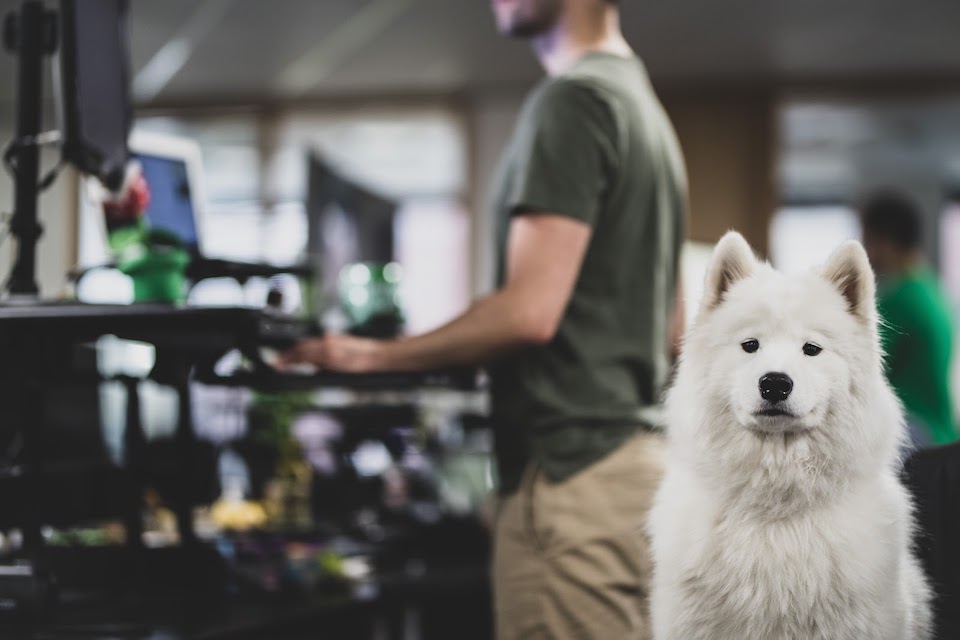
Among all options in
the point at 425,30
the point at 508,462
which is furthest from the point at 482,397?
the point at 508,462

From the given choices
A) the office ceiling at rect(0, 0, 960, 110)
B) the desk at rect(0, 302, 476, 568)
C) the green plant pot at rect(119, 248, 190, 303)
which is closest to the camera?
the desk at rect(0, 302, 476, 568)

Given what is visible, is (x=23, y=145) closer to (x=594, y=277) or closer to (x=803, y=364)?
(x=594, y=277)

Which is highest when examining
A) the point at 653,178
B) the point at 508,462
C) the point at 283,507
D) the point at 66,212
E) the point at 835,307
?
the point at 66,212

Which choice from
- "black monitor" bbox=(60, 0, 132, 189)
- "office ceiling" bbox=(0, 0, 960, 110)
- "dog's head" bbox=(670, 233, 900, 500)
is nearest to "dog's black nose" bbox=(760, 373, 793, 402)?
"dog's head" bbox=(670, 233, 900, 500)

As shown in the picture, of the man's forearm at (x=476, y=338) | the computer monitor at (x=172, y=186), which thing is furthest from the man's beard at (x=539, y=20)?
the computer monitor at (x=172, y=186)

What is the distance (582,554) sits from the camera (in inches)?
57.2

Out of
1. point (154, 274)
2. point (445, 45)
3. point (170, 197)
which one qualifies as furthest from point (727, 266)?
point (445, 45)

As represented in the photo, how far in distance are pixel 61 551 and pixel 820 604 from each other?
4.85 feet

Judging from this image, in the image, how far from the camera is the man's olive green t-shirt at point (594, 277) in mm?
1484

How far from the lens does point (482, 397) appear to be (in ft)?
A: 19.1

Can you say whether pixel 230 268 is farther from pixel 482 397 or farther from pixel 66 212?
pixel 66 212

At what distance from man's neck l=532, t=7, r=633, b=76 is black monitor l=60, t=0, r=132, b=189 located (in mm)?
Result: 707

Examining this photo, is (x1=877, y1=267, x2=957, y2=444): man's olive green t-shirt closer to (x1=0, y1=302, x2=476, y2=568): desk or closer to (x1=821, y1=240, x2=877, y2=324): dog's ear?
(x1=0, y1=302, x2=476, y2=568): desk

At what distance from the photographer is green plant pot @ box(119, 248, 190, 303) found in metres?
1.73
